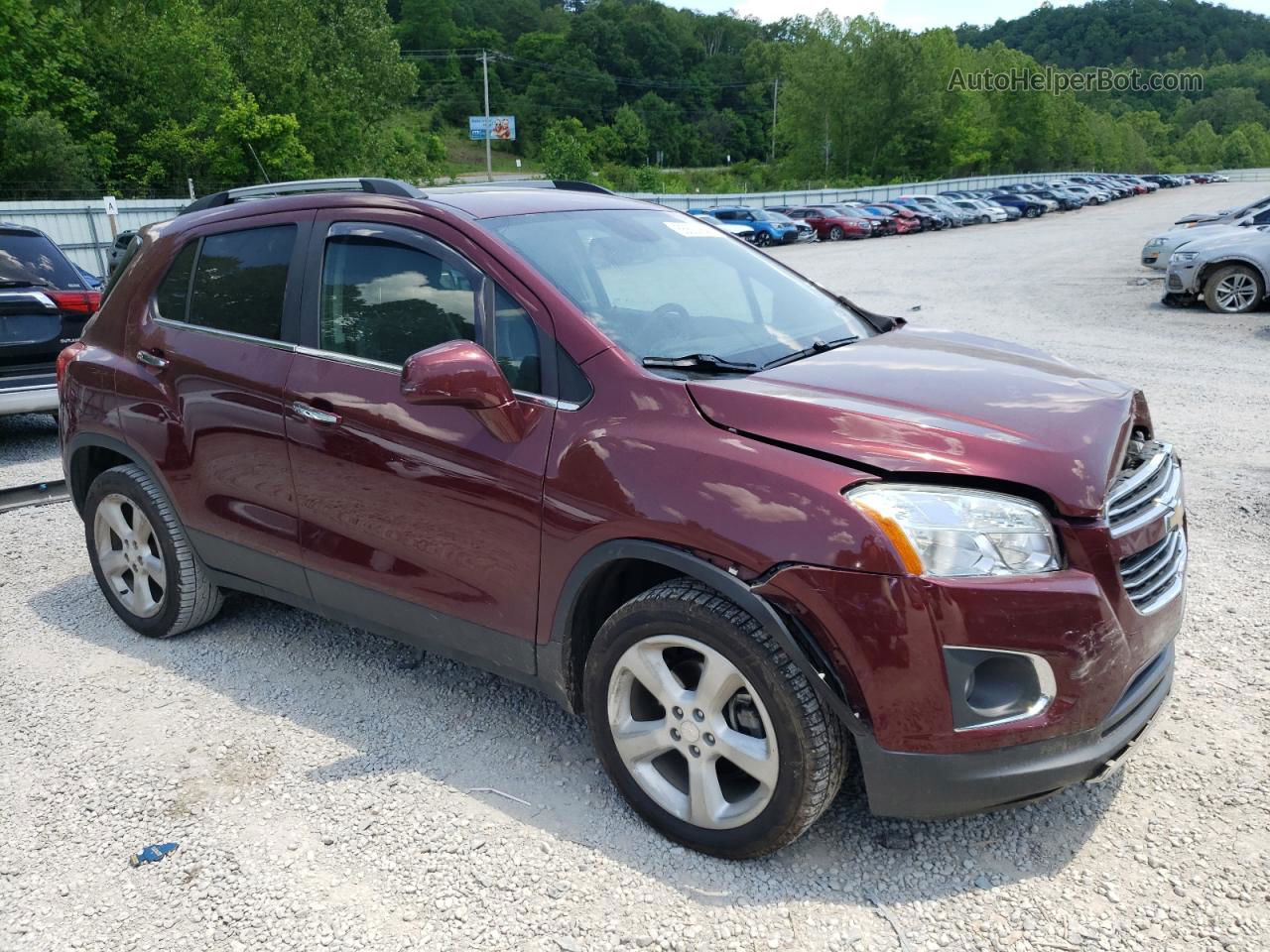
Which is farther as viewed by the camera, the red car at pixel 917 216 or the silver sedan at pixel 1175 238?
the red car at pixel 917 216

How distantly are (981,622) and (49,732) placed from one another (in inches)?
127

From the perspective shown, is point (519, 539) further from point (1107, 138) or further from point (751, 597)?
point (1107, 138)

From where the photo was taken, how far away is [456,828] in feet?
9.84

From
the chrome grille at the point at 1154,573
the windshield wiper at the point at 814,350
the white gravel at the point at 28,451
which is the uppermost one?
the windshield wiper at the point at 814,350

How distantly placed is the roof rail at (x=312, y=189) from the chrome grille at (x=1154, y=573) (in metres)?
2.50

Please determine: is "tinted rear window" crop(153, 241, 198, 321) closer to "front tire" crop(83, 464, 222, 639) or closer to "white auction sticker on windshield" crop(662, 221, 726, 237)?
"front tire" crop(83, 464, 222, 639)

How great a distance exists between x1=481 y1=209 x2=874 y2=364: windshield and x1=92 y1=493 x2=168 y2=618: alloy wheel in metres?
2.17

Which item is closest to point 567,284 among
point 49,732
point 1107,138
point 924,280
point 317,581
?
point 317,581

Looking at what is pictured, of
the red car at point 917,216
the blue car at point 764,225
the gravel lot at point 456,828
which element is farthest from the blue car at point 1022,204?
the gravel lot at point 456,828

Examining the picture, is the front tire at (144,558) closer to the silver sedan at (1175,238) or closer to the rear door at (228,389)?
the rear door at (228,389)

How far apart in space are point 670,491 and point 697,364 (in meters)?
0.52

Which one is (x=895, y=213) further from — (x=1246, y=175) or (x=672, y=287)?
(x=1246, y=175)

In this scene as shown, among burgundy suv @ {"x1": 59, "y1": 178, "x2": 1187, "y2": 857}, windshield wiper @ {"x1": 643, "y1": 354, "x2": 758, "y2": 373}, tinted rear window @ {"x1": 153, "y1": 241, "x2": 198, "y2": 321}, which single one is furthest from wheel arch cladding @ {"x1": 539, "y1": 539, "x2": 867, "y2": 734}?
tinted rear window @ {"x1": 153, "y1": 241, "x2": 198, "y2": 321}

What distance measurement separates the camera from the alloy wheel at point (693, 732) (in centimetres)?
263
